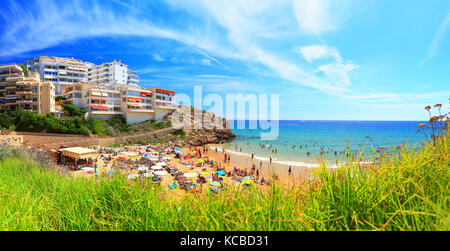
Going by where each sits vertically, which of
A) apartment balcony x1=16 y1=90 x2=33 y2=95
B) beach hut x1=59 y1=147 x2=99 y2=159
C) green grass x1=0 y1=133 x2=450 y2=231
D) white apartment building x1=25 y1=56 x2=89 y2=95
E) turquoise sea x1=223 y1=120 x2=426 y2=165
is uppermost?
white apartment building x1=25 y1=56 x2=89 y2=95

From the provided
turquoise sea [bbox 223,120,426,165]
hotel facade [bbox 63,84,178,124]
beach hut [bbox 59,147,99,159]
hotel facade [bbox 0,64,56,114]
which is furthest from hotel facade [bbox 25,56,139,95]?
turquoise sea [bbox 223,120,426,165]

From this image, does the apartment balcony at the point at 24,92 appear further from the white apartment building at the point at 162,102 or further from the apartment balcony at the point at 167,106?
the apartment balcony at the point at 167,106

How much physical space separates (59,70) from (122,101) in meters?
29.5

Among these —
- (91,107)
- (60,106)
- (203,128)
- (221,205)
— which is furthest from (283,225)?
(203,128)

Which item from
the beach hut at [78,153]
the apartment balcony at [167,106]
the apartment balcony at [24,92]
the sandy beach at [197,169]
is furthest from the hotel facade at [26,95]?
the beach hut at [78,153]

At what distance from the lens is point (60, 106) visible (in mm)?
34562

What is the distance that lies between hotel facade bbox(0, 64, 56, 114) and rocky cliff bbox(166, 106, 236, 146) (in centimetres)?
2233

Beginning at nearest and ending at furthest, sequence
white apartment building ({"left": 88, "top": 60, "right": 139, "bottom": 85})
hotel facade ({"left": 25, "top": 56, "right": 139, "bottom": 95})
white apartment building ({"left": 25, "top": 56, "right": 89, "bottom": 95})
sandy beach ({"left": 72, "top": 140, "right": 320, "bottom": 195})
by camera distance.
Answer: sandy beach ({"left": 72, "top": 140, "right": 320, "bottom": 195}) → white apartment building ({"left": 25, "top": 56, "right": 89, "bottom": 95}) → hotel facade ({"left": 25, "top": 56, "right": 139, "bottom": 95}) → white apartment building ({"left": 88, "top": 60, "right": 139, "bottom": 85})

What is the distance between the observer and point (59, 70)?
52.5 m

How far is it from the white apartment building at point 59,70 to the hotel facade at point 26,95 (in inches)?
599

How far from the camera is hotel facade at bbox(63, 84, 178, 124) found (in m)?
36.3

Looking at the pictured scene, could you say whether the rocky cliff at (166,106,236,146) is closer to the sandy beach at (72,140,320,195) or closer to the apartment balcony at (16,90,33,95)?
the sandy beach at (72,140,320,195)
